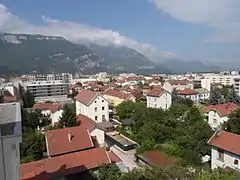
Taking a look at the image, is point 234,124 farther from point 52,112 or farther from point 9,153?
point 9,153

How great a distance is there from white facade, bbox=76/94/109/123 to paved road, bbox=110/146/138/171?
7.80 metres

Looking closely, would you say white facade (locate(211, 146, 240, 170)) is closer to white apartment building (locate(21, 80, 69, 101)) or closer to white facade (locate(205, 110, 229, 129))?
white facade (locate(205, 110, 229, 129))

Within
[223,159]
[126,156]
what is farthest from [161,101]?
[223,159]

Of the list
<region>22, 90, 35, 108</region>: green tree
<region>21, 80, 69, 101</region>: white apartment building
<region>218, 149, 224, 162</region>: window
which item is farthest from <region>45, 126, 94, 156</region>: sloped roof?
<region>21, 80, 69, 101</region>: white apartment building

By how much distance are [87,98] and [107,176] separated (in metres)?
17.6

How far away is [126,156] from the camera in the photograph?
20453 mm

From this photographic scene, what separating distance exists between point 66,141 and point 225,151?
10.5 m

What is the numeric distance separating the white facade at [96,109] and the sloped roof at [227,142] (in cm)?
1524

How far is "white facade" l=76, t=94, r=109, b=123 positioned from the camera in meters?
29.6

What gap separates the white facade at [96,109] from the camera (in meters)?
29.6

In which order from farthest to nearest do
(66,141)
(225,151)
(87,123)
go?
1. (87,123)
2. (66,141)
3. (225,151)

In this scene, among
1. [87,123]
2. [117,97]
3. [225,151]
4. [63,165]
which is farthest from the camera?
[117,97]

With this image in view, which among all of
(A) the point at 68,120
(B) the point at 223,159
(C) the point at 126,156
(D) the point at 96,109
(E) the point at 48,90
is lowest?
(C) the point at 126,156

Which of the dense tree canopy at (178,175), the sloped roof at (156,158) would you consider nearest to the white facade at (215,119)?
the sloped roof at (156,158)
